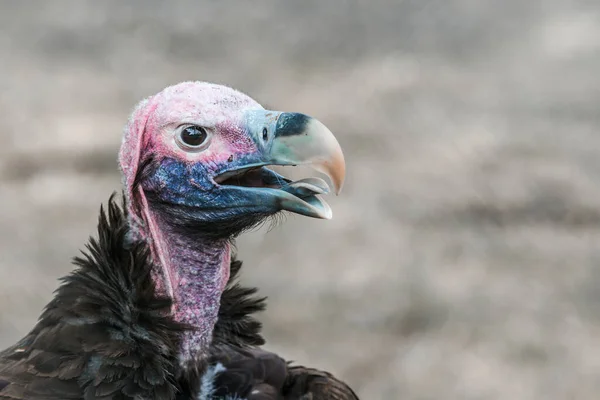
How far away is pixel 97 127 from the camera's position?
7.52 m

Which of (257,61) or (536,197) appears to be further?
(257,61)

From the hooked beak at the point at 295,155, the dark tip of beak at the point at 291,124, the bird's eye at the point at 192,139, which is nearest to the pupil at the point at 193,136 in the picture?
the bird's eye at the point at 192,139

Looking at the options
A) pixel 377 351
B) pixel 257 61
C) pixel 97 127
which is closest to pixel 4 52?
pixel 97 127

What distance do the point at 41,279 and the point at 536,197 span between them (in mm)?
3646

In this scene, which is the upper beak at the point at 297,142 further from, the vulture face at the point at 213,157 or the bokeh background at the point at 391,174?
the bokeh background at the point at 391,174

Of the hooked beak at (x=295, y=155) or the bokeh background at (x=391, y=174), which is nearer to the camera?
the hooked beak at (x=295, y=155)

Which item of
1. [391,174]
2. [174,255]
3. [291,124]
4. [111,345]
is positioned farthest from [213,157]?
[391,174]

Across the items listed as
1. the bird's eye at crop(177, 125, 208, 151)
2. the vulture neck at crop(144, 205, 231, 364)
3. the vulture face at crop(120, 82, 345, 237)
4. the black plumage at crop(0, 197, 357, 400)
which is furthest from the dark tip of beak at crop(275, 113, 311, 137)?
the black plumage at crop(0, 197, 357, 400)

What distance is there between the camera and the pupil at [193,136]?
8.40ft

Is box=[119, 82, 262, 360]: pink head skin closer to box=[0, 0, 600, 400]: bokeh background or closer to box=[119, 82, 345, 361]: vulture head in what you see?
box=[119, 82, 345, 361]: vulture head

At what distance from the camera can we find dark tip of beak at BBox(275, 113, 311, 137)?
2490 mm

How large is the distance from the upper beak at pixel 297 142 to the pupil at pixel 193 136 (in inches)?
5.5

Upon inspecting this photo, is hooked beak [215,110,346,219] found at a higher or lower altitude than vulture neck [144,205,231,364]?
higher

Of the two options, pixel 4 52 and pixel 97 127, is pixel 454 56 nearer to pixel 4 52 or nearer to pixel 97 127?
pixel 97 127
